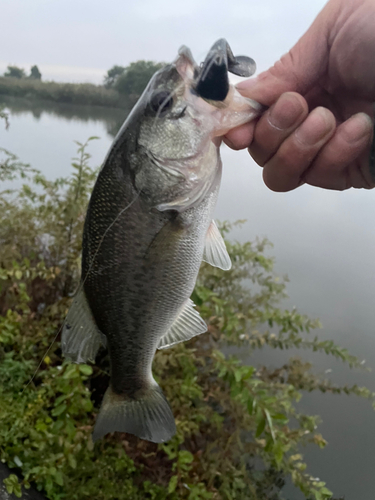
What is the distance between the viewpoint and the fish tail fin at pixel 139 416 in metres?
0.90

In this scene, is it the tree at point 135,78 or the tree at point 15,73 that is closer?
the tree at point 135,78

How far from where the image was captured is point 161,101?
716mm

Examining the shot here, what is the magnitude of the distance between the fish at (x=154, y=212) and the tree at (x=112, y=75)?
29cm

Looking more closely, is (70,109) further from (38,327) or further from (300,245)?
(300,245)

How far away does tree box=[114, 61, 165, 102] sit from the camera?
0.84 metres

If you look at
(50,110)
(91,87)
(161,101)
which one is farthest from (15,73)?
(161,101)

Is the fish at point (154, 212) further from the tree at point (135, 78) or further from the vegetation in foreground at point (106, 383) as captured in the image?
the vegetation in foreground at point (106, 383)

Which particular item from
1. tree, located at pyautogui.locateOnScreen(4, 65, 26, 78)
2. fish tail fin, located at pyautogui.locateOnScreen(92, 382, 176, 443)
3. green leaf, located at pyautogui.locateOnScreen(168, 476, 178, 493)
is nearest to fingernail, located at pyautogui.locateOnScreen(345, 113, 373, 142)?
fish tail fin, located at pyautogui.locateOnScreen(92, 382, 176, 443)

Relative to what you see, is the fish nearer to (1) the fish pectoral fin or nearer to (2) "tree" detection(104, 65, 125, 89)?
(1) the fish pectoral fin

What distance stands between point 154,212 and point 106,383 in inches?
49.7

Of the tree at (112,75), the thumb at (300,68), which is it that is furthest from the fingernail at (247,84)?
the tree at (112,75)

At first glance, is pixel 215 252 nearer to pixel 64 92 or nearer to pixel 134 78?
pixel 134 78

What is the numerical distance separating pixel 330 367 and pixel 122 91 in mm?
2310

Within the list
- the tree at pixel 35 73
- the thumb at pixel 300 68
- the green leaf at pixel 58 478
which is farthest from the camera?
the tree at pixel 35 73
